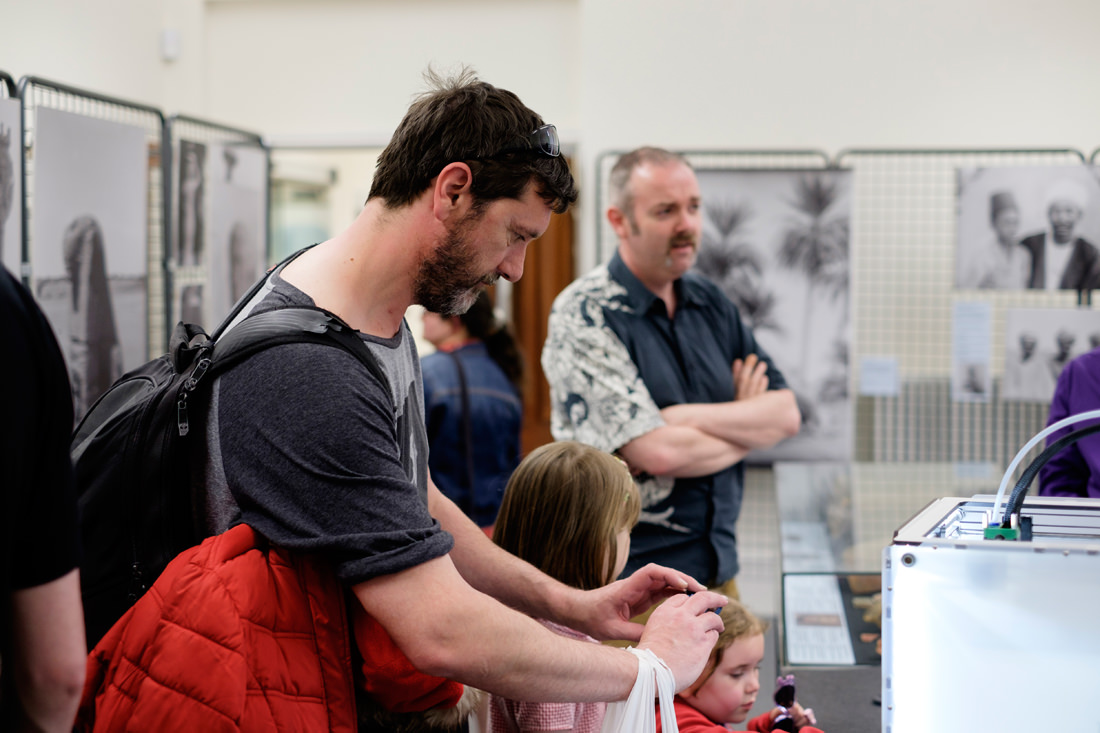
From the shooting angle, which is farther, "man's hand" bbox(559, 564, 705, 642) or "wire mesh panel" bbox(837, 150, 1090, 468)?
"wire mesh panel" bbox(837, 150, 1090, 468)

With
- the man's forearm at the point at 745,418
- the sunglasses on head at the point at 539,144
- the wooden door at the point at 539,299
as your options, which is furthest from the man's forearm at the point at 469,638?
the wooden door at the point at 539,299

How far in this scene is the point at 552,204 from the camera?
154 cm

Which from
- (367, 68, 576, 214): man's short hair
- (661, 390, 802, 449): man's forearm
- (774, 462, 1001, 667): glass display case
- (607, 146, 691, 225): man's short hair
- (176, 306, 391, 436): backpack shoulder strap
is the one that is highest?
(607, 146, 691, 225): man's short hair

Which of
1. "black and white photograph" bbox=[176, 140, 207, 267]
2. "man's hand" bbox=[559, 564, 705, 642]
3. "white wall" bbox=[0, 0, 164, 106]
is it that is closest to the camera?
"man's hand" bbox=[559, 564, 705, 642]

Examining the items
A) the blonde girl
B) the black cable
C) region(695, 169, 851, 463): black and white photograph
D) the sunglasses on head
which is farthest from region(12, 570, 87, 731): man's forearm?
region(695, 169, 851, 463): black and white photograph

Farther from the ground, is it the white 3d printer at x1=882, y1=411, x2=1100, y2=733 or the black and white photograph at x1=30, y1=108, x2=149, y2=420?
the black and white photograph at x1=30, y1=108, x2=149, y2=420

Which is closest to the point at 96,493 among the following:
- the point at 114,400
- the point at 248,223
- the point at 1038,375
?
the point at 114,400

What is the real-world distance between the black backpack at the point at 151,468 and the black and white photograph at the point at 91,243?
6.51ft

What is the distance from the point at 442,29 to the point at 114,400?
4.82 m

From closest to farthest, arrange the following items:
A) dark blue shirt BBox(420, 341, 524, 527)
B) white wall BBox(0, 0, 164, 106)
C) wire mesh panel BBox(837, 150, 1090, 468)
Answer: dark blue shirt BBox(420, 341, 524, 527) → white wall BBox(0, 0, 164, 106) → wire mesh panel BBox(837, 150, 1090, 468)

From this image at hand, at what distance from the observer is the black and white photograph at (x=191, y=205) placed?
3.95m

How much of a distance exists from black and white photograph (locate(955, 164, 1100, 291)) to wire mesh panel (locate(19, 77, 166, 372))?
363cm

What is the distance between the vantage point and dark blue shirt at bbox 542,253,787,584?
2531mm

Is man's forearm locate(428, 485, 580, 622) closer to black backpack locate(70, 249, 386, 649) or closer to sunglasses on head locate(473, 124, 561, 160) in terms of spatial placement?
black backpack locate(70, 249, 386, 649)
